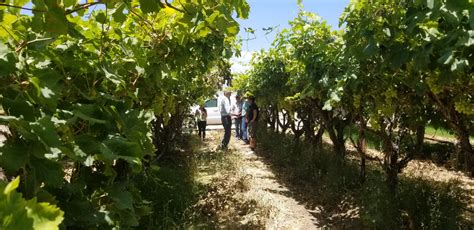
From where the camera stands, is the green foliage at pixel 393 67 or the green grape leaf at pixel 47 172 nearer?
the green grape leaf at pixel 47 172

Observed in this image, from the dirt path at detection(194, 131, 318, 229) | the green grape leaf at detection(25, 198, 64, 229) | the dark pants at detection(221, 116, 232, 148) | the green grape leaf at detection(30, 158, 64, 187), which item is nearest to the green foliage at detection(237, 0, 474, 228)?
the dirt path at detection(194, 131, 318, 229)

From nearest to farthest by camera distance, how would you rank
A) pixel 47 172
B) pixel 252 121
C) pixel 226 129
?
1. pixel 47 172
2. pixel 226 129
3. pixel 252 121

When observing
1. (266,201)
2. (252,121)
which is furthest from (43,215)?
(252,121)

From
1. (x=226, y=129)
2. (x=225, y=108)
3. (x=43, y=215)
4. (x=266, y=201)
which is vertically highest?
(x=225, y=108)

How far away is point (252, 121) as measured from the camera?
11.6 metres

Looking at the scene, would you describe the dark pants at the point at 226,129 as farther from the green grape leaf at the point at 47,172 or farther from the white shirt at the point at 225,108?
the green grape leaf at the point at 47,172

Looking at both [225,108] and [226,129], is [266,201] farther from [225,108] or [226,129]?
[225,108]

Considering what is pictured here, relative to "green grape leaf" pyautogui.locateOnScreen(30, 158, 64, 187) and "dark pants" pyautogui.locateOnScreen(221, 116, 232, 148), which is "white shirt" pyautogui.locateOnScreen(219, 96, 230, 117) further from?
"green grape leaf" pyautogui.locateOnScreen(30, 158, 64, 187)

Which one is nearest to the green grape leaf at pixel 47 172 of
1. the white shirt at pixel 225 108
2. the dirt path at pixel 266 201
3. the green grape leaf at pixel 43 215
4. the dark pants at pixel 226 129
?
the green grape leaf at pixel 43 215

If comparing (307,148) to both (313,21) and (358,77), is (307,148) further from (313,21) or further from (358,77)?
(358,77)

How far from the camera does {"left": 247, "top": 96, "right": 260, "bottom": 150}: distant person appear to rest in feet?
37.2

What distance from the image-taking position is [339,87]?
3680 mm

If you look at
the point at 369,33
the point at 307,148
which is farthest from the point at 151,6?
the point at 307,148

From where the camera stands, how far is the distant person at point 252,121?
11336 millimetres
